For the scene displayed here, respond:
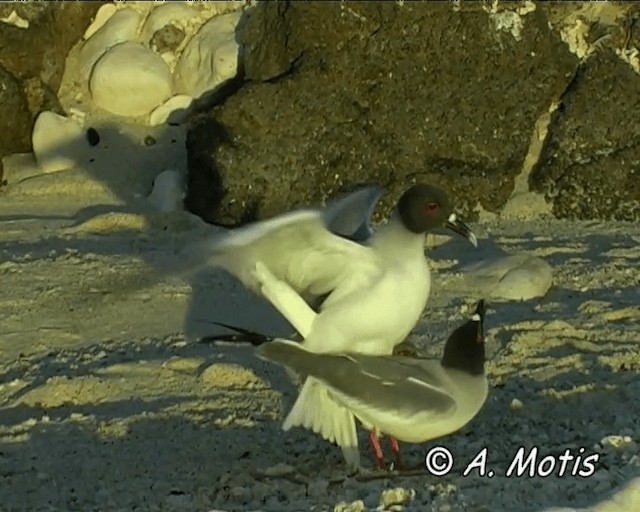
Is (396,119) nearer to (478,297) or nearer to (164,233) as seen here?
(164,233)

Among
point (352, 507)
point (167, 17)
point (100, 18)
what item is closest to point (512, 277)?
point (352, 507)

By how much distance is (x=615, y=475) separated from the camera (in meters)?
4.36

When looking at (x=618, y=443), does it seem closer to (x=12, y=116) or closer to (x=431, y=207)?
(x=431, y=207)

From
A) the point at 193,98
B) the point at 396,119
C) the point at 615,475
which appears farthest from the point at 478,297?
the point at 193,98

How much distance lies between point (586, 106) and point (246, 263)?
5.29m

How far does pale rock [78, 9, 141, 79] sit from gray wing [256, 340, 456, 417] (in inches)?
278

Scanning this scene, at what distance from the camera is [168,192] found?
380 inches

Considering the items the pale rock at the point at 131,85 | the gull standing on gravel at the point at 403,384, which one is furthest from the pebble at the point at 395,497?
the pale rock at the point at 131,85

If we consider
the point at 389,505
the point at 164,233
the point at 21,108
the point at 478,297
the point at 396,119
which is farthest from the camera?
the point at 21,108

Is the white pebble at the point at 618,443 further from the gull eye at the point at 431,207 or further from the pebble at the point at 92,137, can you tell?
the pebble at the point at 92,137

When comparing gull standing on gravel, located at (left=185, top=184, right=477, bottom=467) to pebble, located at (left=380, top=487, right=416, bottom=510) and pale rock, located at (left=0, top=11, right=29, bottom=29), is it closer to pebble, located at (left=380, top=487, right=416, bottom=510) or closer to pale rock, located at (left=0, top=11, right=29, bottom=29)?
pebble, located at (left=380, top=487, right=416, bottom=510)

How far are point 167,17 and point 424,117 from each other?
3.01 m

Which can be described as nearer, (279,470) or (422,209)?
(279,470)

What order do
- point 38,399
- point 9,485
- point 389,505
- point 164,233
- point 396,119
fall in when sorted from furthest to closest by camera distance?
point 396,119 → point 164,233 → point 38,399 → point 9,485 → point 389,505
